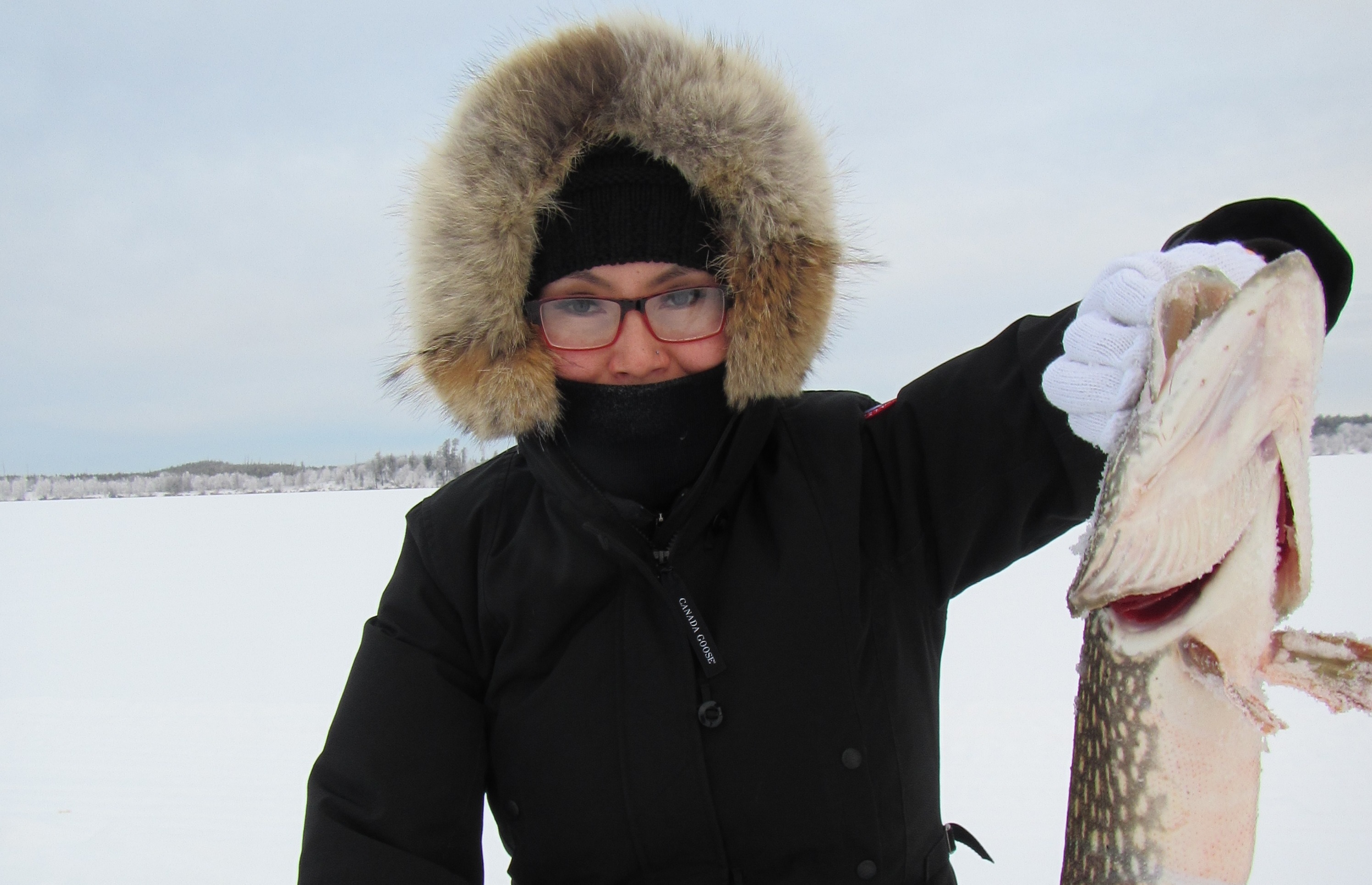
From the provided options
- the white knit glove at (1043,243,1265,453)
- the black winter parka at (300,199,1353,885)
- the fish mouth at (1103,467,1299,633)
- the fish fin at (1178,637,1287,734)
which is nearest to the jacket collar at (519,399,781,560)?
the black winter parka at (300,199,1353,885)

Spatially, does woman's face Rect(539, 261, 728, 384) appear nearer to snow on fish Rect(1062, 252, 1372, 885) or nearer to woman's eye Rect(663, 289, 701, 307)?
woman's eye Rect(663, 289, 701, 307)

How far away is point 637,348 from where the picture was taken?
1614 millimetres

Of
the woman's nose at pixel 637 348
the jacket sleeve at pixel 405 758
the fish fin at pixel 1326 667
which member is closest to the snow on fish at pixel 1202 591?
the fish fin at pixel 1326 667

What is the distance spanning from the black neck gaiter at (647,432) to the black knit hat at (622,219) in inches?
9.9

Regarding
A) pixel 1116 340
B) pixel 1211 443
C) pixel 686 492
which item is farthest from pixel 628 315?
pixel 1211 443

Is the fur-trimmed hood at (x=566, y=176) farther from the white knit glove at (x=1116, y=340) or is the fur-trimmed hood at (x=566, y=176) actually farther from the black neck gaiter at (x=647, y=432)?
the white knit glove at (x=1116, y=340)

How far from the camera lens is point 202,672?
21.4ft

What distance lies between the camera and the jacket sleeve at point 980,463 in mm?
1417

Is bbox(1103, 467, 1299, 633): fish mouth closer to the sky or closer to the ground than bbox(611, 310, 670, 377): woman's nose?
closer to the ground

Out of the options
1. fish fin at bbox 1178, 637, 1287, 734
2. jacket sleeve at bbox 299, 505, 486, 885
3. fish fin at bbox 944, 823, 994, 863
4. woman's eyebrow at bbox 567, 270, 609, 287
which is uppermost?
woman's eyebrow at bbox 567, 270, 609, 287

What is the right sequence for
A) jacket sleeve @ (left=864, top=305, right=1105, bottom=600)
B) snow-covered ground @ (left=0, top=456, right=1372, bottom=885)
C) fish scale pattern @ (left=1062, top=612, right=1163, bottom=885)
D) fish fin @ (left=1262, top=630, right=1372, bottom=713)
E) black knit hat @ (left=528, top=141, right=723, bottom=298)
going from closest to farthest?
1. fish fin @ (left=1262, top=630, right=1372, bottom=713)
2. fish scale pattern @ (left=1062, top=612, right=1163, bottom=885)
3. jacket sleeve @ (left=864, top=305, right=1105, bottom=600)
4. black knit hat @ (left=528, top=141, right=723, bottom=298)
5. snow-covered ground @ (left=0, top=456, right=1372, bottom=885)

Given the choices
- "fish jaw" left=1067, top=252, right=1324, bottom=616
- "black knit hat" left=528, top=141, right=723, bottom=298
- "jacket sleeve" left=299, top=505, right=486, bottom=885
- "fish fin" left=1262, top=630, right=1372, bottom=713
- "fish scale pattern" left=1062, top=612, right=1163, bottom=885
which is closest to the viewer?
"fish jaw" left=1067, top=252, right=1324, bottom=616

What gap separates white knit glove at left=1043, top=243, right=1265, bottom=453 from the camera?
1.09m

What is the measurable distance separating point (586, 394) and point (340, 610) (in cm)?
761
